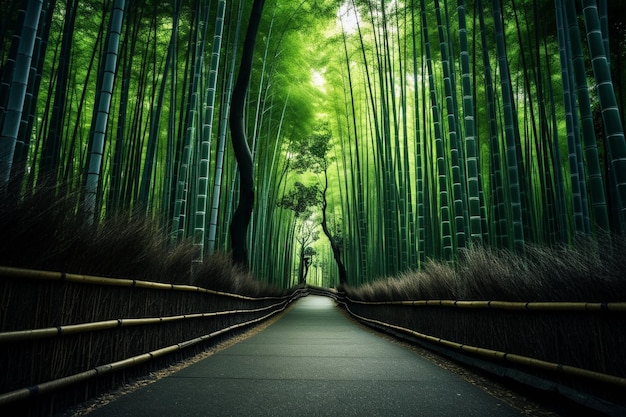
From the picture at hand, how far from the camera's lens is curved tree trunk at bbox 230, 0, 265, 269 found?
5.21 metres

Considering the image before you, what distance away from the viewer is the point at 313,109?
10023 mm

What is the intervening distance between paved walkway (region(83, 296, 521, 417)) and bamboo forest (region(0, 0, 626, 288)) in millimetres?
886

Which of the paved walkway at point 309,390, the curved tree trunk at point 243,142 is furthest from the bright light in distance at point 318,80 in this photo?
the paved walkway at point 309,390

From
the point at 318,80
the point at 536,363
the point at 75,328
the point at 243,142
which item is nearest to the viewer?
the point at 75,328

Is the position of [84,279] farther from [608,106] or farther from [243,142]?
[243,142]

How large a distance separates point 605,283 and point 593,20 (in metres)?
1.55

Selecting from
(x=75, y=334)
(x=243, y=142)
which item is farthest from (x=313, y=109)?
(x=75, y=334)

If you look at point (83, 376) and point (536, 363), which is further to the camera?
point (536, 363)

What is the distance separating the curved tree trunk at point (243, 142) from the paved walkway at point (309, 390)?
9.06ft

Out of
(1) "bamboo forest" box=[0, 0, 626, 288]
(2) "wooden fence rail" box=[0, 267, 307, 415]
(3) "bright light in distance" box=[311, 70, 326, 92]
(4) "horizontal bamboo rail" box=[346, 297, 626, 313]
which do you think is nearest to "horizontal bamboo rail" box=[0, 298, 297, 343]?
(2) "wooden fence rail" box=[0, 267, 307, 415]

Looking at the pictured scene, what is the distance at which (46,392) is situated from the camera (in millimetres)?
1424

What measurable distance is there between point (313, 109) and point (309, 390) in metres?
8.65

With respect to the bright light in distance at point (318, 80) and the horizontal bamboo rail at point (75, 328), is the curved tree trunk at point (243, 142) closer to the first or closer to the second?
the horizontal bamboo rail at point (75, 328)

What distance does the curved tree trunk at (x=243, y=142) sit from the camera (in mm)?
5215
